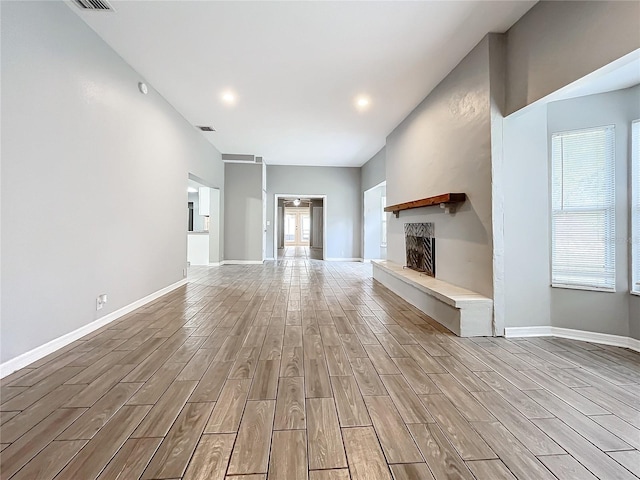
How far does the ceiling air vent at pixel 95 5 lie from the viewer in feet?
7.98

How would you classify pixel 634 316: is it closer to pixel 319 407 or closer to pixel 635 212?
pixel 635 212

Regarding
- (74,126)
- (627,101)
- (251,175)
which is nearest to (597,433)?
(627,101)

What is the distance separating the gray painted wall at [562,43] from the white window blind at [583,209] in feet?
2.06

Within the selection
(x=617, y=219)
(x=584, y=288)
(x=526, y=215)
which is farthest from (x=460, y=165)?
(x=584, y=288)

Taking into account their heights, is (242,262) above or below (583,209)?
below

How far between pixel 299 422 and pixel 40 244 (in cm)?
231

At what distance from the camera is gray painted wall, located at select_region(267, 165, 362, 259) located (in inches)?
366

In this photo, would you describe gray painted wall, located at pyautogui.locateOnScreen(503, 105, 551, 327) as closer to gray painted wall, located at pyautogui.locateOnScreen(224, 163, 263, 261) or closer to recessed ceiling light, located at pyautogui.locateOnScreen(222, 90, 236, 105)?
recessed ceiling light, located at pyautogui.locateOnScreen(222, 90, 236, 105)

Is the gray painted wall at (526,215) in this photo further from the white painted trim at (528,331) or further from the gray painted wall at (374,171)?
the gray painted wall at (374,171)

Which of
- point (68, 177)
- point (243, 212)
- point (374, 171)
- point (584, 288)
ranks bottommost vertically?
point (584, 288)

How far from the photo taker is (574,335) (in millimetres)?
2699

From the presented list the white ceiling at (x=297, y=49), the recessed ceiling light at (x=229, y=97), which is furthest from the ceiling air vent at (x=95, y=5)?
the recessed ceiling light at (x=229, y=97)

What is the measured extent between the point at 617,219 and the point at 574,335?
1.08 metres

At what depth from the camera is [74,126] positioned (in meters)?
2.59
